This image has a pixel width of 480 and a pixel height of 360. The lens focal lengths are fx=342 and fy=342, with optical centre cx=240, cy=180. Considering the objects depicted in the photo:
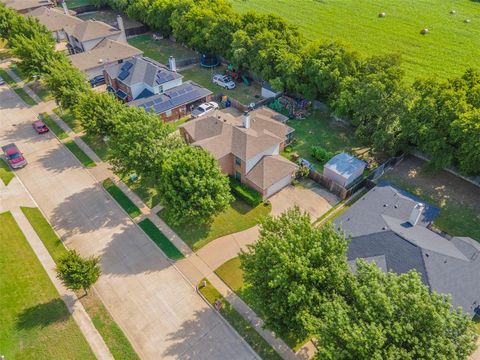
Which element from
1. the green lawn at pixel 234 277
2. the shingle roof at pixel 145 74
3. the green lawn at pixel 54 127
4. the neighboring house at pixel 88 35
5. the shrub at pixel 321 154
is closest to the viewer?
the green lawn at pixel 234 277

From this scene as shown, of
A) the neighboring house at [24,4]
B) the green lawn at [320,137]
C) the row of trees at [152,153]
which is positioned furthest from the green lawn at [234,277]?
the neighboring house at [24,4]

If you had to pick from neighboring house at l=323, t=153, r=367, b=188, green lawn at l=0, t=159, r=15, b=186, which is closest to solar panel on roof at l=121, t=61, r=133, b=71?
green lawn at l=0, t=159, r=15, b=186

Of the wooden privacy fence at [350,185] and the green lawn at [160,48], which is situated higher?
the green lawn at [160,48]

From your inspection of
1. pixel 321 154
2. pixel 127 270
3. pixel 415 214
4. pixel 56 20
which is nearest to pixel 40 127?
pixel 127 270

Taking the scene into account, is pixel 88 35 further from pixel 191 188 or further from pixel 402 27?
pixel 402 27

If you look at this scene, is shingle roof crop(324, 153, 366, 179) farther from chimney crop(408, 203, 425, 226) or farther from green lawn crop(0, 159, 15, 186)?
green lawn crop(0, 159, 15, 186)

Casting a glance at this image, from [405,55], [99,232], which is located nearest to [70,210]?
[99,232]

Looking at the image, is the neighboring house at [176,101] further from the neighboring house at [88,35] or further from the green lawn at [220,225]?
the neighboring house at [88,35]
